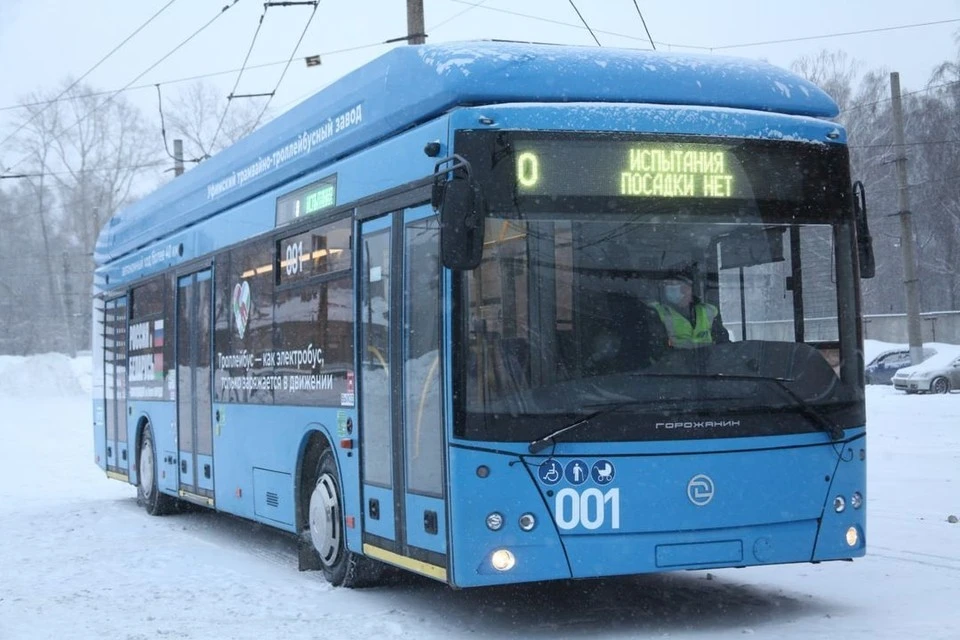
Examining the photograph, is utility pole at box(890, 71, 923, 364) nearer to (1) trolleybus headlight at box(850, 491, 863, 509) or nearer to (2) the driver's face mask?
(1) trolleybus headlight at box(850, 491, 863, 509)

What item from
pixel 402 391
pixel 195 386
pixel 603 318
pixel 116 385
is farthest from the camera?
pixel 116 385

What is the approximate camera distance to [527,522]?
760 centimetres

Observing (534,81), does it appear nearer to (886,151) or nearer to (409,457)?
(409,457)

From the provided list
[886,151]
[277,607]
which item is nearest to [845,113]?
[886,151]

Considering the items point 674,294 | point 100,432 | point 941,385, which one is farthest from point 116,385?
point 941,385

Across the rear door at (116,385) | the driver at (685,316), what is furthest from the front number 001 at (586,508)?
the rear door at (116,385)

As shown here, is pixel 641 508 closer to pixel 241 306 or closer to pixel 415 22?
pixel 241 306

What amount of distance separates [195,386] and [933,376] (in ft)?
91.8

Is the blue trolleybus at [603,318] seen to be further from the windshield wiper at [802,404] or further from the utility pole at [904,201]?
the utility pole at [904,201]

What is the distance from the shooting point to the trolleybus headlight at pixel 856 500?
8188mm

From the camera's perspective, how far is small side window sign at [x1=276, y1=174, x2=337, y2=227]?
1005cm

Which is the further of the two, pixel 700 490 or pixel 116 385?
pixel 116 385

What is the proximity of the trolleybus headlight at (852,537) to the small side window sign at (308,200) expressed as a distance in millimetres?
4170

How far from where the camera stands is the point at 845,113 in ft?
188
